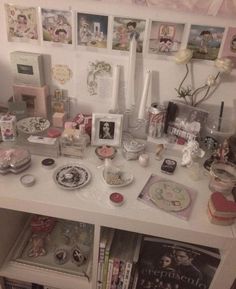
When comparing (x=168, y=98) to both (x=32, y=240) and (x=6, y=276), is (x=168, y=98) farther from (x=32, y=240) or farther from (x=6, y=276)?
(x=6, y=276)

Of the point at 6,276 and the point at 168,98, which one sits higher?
the point at 168,98

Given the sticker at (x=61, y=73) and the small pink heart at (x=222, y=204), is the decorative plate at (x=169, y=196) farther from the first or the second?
the sticker at (x=61, y=73)

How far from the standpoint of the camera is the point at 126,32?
1.08 meters

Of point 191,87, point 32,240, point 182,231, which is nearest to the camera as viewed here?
point 182,231

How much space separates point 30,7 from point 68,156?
565 millimetres

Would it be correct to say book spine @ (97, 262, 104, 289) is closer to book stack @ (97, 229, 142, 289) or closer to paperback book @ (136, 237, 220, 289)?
book stack @ (97, 229, 142, 289)

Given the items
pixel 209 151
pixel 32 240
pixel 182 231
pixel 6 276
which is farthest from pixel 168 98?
pixel 6 276

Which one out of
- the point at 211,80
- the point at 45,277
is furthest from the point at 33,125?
the point at 211,80

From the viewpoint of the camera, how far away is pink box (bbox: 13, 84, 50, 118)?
47.6 inches

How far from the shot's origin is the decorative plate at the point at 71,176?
38.9 inches

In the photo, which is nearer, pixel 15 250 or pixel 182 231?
pixel 182 231

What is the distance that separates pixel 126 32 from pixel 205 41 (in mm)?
283

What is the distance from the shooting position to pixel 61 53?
3.80 feet

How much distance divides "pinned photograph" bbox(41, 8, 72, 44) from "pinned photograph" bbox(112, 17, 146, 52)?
0.17 metres
